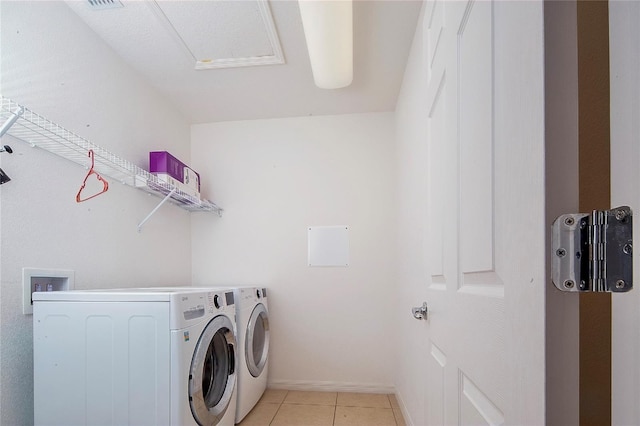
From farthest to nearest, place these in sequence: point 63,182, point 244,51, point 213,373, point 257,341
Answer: point 257,341, point 244,51, point 213,373, point 63,182

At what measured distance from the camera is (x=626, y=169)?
0.38m

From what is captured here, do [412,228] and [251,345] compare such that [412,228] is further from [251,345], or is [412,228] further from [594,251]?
[594,251]

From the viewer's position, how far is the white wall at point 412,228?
1.70 meters

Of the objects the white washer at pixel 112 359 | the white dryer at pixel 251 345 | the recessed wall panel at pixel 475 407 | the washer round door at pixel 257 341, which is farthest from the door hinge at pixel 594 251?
the washer round door at pixel 257 341

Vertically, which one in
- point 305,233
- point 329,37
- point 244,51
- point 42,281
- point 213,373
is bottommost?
point 213,373

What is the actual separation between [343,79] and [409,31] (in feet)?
1.58

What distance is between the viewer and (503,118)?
2.06ft

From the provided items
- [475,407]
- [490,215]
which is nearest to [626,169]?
[490,215]

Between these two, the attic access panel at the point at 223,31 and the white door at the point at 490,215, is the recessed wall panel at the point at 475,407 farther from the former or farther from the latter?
the attic access panel at the point at 223,31

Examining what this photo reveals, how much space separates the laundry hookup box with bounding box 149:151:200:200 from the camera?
229 centimetres

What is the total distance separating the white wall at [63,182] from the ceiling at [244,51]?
21 cm

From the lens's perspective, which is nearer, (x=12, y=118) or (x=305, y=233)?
(x=12, y=118)

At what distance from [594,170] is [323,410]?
2615 millimetres

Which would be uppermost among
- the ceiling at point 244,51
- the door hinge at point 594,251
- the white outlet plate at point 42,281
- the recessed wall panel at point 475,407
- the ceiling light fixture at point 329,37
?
the ceiling at point 244,51
